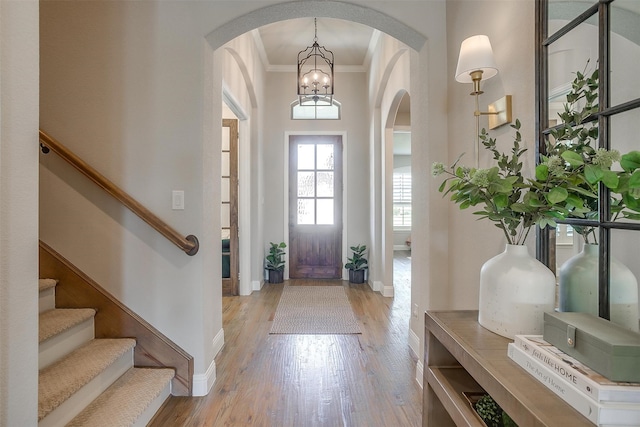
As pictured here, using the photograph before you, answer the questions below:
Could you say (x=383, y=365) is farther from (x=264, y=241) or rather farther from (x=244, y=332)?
(x=264, y=241)

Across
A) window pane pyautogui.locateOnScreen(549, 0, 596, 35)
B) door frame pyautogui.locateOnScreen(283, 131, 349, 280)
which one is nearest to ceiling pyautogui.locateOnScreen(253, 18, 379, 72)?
door frame pyautogui.locateOnScreen(283, 131, 349, 280)

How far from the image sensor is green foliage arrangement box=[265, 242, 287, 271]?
5.02 m

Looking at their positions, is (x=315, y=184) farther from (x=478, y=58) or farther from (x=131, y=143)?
(x=478, y=58)

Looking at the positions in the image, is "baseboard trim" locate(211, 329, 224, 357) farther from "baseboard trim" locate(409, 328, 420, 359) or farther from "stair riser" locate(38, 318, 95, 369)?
"baseboard trim" locate(409, 328, 420, 359)

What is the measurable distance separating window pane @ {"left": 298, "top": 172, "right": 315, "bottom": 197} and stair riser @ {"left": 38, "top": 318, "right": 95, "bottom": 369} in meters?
3.59

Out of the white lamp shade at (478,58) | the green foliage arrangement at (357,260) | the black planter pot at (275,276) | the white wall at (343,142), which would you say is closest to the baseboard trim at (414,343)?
the white lamp shade at (478,58)

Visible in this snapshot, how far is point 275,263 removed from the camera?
502 cm

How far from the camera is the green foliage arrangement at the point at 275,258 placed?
502 cm

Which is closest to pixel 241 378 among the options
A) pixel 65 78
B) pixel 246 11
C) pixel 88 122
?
pixel 88 122

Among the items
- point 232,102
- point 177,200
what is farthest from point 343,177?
point 177,200

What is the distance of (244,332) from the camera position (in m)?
3.11

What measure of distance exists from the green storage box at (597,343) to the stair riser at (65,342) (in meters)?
2.17

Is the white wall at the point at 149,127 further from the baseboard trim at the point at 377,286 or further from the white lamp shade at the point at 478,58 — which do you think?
the baseboard trim at the point at 377,286

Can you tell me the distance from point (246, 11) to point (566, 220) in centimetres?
204
